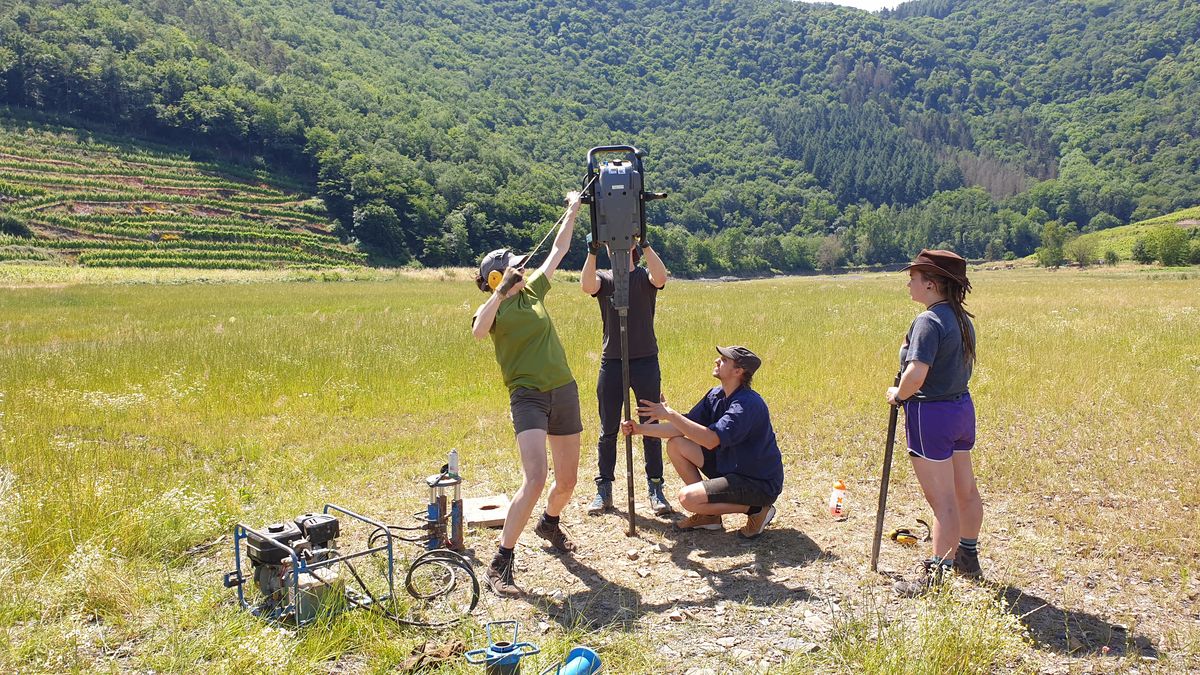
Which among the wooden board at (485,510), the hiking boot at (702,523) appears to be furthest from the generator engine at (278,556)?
the hiking boot at (702,523)

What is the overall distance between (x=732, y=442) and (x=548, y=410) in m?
1.52

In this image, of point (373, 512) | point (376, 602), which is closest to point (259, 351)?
point (373, 512)

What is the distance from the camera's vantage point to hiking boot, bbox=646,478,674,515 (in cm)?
645

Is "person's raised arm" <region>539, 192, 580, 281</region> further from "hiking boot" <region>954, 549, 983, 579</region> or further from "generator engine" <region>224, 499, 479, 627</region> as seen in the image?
"hiking boot" <region>954, 549, 983, 579</region>

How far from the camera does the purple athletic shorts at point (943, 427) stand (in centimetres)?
468

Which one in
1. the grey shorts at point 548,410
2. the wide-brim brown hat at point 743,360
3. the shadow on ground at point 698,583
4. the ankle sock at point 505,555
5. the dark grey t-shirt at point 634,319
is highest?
the dark grey t-shirt at point 634,319

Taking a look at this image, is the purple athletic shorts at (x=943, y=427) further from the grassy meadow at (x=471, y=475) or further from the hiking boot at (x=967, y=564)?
the grassy meadow at (x=471, y=475)

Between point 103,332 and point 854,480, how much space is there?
1888 centimetres

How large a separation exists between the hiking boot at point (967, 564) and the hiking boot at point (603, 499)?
9.43 feet

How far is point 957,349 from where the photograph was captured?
464 centimetres

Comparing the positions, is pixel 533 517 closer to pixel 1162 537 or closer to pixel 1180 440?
pixel 1162 537

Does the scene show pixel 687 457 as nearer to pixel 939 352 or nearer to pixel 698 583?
pixel 698 583

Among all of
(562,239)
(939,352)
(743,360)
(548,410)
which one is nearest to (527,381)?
(548,410)

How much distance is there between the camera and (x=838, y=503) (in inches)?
248
